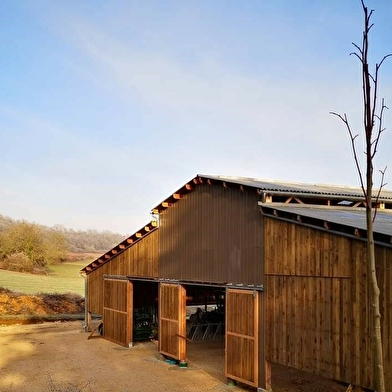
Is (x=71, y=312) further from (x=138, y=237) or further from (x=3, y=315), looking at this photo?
(x=138, y=237)

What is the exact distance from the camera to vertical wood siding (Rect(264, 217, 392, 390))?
11414 millimetres

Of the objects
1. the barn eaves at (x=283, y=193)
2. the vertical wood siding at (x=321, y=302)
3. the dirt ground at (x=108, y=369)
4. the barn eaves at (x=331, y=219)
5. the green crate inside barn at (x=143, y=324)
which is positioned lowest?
the dirt ground at (x=108, y=369)

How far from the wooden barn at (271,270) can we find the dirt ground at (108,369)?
3.55 feet

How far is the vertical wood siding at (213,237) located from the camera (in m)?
15.5

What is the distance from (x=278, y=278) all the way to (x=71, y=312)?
24.6 meters

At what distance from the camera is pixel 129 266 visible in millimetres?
23562

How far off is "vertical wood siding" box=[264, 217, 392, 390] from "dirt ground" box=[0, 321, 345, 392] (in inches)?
122

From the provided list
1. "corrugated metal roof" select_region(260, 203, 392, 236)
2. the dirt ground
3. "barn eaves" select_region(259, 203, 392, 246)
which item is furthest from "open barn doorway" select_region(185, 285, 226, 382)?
"barn eaves" select_region(259, 203, 392, 246)

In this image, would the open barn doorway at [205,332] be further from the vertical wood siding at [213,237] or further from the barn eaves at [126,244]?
the barn eaves at [126,244]

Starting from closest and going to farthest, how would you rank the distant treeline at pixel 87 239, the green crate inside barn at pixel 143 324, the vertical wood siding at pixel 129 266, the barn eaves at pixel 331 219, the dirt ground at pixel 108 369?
the barn eaves at pixel 331 219 → the dirt ground at pixel 108 369 → the vertical wood siding at pixel 129 266 → the green crate inside barn at pixel 143 324 → the distant treeline at pixel 87 239

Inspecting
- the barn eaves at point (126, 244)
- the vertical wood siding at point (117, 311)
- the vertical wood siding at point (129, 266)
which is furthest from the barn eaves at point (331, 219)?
the vertical wood siding at point (117, 311)

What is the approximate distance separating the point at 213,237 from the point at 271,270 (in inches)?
131

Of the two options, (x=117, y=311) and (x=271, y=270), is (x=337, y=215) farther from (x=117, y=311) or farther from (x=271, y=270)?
(x=117, y=311)

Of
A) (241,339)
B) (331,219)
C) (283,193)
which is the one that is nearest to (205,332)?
(241,339)
